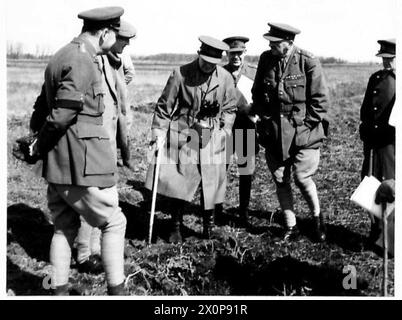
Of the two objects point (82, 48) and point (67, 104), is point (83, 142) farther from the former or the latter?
point (82, 48)

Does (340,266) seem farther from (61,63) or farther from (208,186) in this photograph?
(61,63)

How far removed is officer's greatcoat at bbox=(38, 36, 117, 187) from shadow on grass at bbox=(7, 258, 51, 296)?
1304 mm

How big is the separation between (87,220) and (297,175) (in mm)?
2442

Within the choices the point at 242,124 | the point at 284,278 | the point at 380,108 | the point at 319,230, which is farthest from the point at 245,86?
the point at 284,278

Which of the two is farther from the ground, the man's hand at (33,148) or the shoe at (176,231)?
the man's hand at (33,148)

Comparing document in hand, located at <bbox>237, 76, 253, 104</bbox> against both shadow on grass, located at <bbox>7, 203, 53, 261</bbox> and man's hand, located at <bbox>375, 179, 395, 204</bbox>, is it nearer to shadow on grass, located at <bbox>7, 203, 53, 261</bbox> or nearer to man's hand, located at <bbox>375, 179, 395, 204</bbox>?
man's hand, located at <bbox>375, 179, 395, 204</bbox>

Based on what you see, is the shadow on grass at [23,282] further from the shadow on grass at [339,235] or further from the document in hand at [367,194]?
the shadow on grass at [339,235]

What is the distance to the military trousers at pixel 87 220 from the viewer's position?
4.07m

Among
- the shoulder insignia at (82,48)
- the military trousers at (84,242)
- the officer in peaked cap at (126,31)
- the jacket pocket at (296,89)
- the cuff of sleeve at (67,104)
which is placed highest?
the officer in peaked cap at (126,31)

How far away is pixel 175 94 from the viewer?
222 inches

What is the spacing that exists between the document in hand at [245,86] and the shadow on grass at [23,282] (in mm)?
2916

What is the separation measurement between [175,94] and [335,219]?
8.24 ft

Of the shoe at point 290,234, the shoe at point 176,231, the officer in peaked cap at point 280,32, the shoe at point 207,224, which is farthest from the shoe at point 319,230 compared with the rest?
the officer in peaked cap at point 280,32

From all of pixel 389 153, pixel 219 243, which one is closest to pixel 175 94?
pixel 219 243
